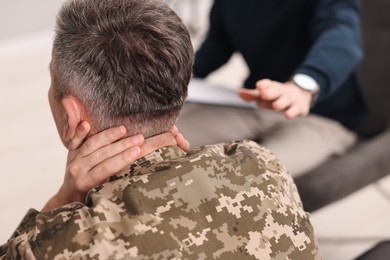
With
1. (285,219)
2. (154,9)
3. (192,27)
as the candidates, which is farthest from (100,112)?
(192,27)

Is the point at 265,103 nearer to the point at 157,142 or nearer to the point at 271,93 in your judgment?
the point at 271,93

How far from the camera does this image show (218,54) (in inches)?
88.4

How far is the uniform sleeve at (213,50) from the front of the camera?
2199mm

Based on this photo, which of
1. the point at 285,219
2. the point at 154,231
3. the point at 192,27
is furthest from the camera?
the point at 192,27

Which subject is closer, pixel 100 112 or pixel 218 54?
pixel 100 112

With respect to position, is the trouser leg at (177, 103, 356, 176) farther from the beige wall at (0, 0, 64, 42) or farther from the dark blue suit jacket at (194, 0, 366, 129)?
the beige wall at (0, 0, 64, 42)

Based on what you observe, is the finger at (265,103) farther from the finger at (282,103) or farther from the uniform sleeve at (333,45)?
the uniform sleeve at (333,45)

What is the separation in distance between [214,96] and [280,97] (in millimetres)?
336

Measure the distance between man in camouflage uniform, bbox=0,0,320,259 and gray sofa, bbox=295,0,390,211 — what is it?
0.62 meters

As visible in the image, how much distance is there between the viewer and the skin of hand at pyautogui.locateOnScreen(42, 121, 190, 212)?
3.36ft

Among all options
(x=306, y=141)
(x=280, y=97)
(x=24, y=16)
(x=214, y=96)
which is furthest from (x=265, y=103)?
(x=24, y=16)

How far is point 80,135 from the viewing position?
1.06 meters

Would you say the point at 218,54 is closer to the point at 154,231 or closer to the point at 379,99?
the point at 379,99

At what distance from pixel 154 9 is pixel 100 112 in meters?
0.21
